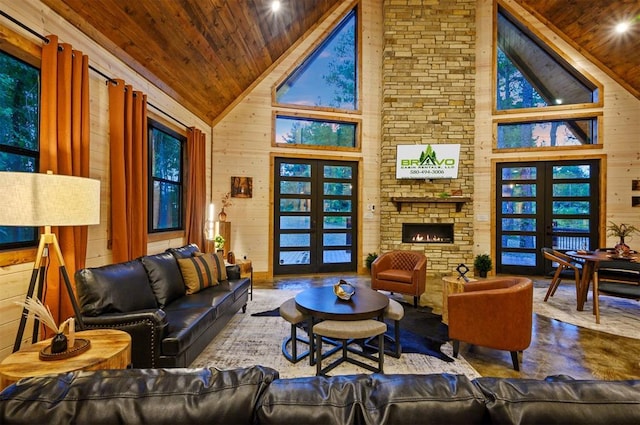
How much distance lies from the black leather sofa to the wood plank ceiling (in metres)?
2.25

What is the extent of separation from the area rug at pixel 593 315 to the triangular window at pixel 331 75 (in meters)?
5.07

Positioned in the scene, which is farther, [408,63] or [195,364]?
[408,63]

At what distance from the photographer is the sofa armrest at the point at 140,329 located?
222cm

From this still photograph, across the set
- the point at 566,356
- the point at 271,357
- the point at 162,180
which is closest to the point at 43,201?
the point at 271,357

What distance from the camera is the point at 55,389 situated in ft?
2.79

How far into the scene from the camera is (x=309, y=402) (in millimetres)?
827

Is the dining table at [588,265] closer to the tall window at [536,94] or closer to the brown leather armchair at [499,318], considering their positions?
the brown leather armchair at [499,318]

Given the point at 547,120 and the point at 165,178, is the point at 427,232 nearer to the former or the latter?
the point at 547,120

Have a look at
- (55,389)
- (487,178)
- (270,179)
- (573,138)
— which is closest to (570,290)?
(487,178)

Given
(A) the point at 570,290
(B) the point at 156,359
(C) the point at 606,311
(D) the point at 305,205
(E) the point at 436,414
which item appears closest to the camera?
(E) the point at 436,414

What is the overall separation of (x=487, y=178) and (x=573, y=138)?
6.19 feet

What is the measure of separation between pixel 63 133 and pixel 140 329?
165 cm

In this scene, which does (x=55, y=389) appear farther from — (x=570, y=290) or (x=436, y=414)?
(x=570, y=290)

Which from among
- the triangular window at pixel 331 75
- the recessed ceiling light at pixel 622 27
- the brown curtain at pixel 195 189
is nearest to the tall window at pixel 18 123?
the brown curtain at pixel 195 189
